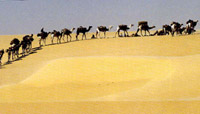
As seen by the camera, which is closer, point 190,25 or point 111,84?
point 111,84

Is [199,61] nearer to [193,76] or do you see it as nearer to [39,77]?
[193,76]

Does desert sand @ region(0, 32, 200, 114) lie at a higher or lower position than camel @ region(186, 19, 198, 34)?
lower

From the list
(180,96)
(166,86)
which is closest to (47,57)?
(166,86)

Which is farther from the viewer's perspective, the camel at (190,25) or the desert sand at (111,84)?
the camel at (190,25)

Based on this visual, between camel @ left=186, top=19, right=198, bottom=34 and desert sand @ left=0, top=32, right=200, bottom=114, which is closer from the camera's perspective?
desert sand @ left=0, top=32, right=200, bottom=114

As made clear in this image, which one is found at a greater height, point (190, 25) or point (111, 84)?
point (190, 25)

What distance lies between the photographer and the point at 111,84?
40.8 ft

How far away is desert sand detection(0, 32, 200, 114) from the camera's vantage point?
7.79 metres

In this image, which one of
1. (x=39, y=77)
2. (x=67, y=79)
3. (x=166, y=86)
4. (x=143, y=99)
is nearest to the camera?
(x=143, y=99)

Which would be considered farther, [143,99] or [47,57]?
[47,57]

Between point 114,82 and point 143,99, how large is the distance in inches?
175

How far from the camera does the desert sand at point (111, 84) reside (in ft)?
25.5

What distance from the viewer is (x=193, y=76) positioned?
11375 millimetres

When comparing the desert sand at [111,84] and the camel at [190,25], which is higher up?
the camel at [190,25]
